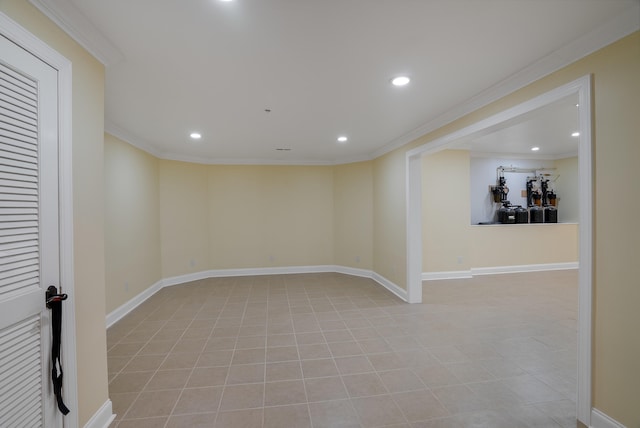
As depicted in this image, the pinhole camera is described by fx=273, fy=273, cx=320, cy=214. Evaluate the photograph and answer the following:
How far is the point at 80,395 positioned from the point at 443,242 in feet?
18.8

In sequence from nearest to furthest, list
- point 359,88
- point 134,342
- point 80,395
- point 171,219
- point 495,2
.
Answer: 1. point 495,2
2. point 80,395
3. point 359,88
4. point 134,342
5. point 171,219

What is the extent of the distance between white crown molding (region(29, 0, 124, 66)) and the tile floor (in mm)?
2580

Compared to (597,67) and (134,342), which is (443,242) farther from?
(134,342)

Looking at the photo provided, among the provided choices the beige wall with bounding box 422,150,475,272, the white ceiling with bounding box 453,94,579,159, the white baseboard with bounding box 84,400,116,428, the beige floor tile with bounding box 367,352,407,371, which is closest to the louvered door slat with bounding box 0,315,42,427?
the white baseboard with bounding box 84,400,116,428

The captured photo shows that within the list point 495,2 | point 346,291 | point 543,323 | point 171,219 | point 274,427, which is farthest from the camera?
point 171,219

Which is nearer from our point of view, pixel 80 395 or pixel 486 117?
pixel 80 395

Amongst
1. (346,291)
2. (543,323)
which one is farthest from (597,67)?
(346,291)

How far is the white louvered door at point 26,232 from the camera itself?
124 cm

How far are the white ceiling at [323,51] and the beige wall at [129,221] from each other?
30.0 inches

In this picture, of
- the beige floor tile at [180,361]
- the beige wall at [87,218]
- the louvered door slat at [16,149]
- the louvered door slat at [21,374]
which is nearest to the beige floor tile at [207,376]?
the beige floor tile at [180,361]

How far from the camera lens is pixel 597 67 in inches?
70.4

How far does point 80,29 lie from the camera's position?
5.40 ft

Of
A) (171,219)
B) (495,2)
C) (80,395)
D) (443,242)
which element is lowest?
(80,395)

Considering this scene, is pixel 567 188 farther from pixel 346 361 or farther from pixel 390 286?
pixel 346 361
